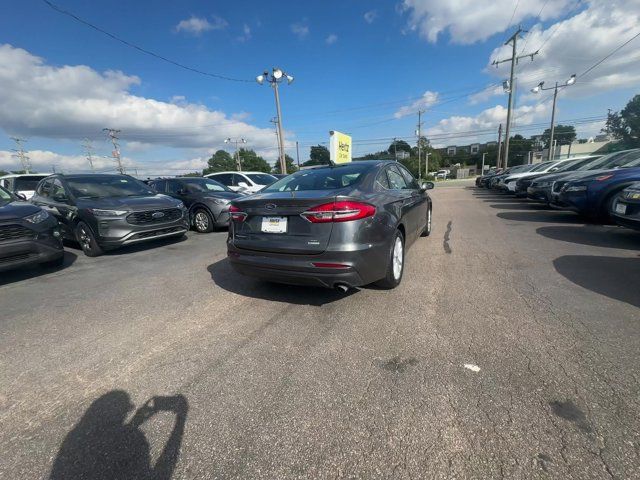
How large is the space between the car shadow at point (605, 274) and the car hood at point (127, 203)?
6.65 metres

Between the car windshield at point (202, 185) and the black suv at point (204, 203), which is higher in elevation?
the car windshield at point (202, 185)

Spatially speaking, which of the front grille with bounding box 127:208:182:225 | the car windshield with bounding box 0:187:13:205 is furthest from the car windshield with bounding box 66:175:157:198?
the car windshield with bounding box 0:187:13:205

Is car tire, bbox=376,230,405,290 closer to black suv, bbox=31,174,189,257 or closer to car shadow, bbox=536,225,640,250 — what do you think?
car shadow, bbox=536,225,640,250

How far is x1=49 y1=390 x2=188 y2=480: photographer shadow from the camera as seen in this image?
155cm

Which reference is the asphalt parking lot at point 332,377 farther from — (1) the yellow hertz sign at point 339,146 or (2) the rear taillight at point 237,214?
(1) the yellow hertz sign at point 339,146

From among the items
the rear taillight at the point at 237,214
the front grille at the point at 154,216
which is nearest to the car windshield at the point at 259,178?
the front grille at the point at 154,216

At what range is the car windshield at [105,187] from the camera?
241 inches

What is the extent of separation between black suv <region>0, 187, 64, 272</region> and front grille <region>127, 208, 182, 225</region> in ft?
3.62

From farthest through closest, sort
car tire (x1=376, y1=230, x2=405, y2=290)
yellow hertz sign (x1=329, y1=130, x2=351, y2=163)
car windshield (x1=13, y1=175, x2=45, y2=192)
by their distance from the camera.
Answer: yellow hertz sign (x1=329, y1=130, x2=351, y2=163), car windshield (x1=13, y1=175, x2=45, y2=192), car tire (x1=376, y1=230, x2=405, y2=290)

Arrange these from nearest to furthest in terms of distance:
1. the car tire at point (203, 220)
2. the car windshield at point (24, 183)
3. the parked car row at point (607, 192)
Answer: the parked car row at point (607, 192)
the car tire at point (203, 220)
the car windshield at point (24, 183)

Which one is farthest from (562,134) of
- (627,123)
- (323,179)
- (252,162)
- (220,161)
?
(323,179)

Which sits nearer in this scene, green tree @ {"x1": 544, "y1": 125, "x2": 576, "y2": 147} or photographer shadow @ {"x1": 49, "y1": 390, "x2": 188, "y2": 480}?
photographer shadow @ {"x1": 49, "y1": 390, "x2": 188, "y2": 480}

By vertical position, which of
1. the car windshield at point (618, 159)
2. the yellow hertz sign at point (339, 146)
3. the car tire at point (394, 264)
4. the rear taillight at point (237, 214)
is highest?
the yellow hertz sign at point (339, 146)

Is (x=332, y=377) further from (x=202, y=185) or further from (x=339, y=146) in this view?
(x=339, y=146)
